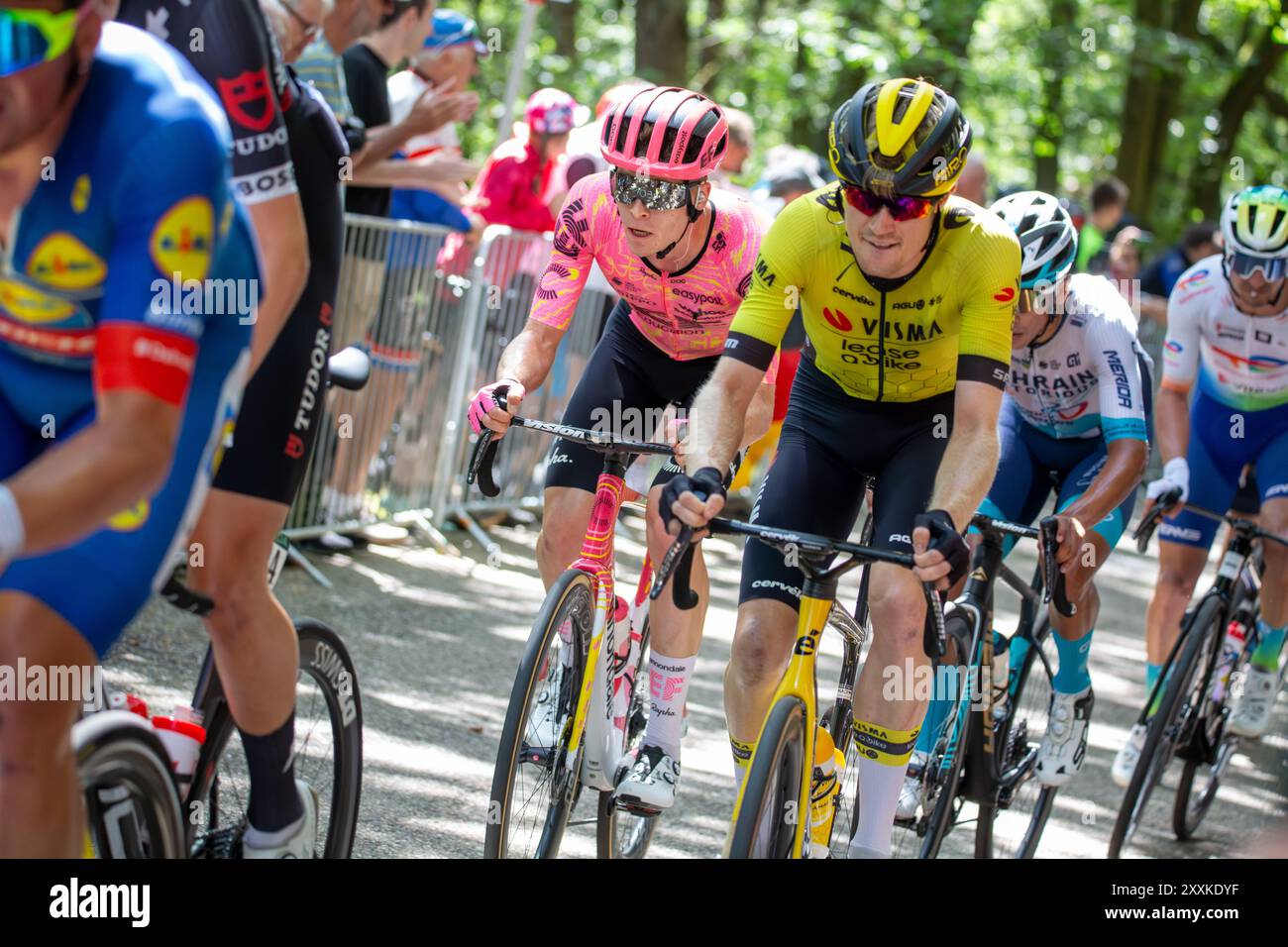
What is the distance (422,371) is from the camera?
30.3 ft

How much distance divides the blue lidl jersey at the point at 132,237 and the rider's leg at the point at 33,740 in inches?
17.1

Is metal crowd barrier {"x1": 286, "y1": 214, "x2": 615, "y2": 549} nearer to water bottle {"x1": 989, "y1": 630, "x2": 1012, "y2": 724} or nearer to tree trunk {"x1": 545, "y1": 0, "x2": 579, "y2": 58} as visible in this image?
water bottle {"x1": 989, "y1": 630, "x2": 1012, "y2": 724}

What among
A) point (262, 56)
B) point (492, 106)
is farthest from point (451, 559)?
point (492, 106)

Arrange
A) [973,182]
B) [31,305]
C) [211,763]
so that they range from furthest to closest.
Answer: [973,182]
[211,763]
[31,305]

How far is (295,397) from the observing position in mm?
3459

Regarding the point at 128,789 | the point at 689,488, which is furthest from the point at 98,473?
the point at 689,488

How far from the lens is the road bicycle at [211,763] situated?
9.71 feet

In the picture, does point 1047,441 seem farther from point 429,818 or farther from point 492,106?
point 492,106

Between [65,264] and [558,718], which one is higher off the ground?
[65,264]

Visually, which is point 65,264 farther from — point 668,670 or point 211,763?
point 668,670

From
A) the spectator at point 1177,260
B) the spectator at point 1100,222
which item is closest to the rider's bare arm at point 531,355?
the spectator at point 1177,260

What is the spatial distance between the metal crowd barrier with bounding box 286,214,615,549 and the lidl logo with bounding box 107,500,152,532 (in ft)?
17.1

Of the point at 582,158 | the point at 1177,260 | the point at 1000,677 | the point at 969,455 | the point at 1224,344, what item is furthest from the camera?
the point at 1177,260

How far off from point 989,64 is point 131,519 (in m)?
22.4
